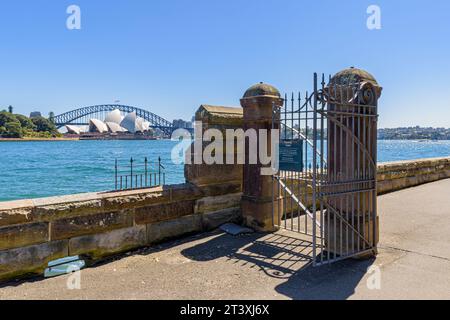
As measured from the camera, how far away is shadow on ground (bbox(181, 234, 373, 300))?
3.72m

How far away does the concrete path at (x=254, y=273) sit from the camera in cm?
363

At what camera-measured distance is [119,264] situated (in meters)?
4.48

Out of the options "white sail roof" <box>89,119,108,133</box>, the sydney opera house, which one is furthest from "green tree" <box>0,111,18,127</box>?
the sydney opera house

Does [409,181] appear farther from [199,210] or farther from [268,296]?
[268,296]

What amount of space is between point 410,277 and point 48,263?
426 centimetres

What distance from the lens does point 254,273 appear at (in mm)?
4195

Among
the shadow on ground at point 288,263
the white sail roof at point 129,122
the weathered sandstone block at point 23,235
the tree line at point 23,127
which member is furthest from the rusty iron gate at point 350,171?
the white sail roof at point 129,122

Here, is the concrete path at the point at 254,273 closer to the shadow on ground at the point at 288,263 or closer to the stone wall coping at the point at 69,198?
the shadow on ground at the point at 288,263

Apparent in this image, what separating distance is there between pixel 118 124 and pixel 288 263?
126 m

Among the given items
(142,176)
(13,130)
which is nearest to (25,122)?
(13,130)

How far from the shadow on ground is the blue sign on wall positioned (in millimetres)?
1169

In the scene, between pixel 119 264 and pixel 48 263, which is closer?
pixel 48 263
